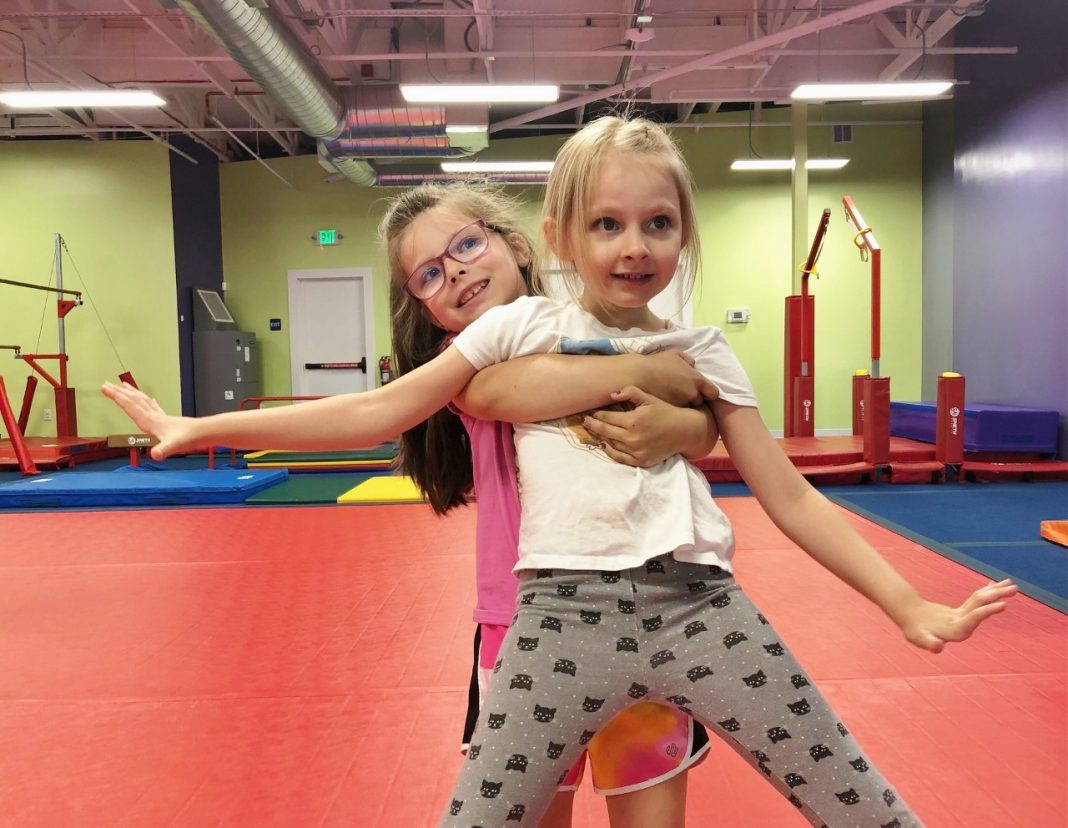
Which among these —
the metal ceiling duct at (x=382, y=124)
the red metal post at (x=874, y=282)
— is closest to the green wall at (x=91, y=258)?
the metal ceiling duct at (x=382, y=124)

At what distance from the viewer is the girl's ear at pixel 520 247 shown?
4.48 ft

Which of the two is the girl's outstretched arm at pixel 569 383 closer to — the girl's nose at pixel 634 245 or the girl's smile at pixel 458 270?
the girl's nose at pixel 634 245

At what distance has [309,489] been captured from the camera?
6723 millimetres

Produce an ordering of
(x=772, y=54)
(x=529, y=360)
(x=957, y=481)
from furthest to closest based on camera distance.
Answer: (x=772, y=54) → (x=957, y=481) → (x=529, y=360)

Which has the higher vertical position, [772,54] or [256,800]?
[772,54]

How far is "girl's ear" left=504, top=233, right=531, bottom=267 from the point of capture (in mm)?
1365

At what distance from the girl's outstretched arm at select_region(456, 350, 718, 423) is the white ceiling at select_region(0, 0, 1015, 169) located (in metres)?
7.34

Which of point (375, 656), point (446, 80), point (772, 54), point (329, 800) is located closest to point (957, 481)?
point (772, 54)

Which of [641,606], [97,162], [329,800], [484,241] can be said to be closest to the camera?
[641,606]

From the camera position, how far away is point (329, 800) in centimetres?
190

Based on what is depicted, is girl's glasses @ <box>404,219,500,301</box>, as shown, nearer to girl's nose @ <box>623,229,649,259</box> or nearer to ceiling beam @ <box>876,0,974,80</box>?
girl's nose @ <box>623,229,649,259</box>

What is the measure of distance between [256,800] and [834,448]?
6401mm

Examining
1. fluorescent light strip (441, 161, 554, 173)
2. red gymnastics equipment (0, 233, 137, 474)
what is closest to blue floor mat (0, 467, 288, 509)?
red gymnastics equipment (0, 233, 137, 474)

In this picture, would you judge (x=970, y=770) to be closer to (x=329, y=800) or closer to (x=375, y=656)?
(x=329, y=800)
